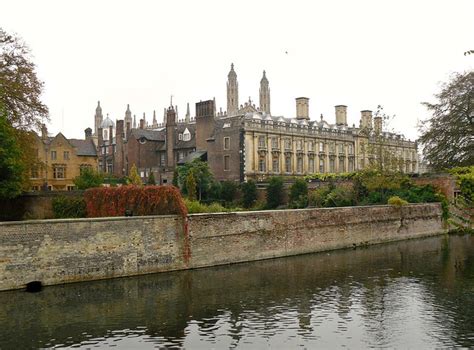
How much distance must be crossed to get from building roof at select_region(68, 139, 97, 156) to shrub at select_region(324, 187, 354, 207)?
30.0 metres

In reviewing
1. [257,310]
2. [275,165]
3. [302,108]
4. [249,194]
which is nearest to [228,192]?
[249,194]

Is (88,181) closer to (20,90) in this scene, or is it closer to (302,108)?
(20,90)

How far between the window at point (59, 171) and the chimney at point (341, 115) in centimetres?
4081

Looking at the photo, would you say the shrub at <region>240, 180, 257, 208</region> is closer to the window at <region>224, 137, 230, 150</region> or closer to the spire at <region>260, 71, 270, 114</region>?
the window at <region>224, 137, 230, 150</region>

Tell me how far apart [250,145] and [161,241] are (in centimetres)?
3818

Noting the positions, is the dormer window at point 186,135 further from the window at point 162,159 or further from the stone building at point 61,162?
the stone building at point 61,162

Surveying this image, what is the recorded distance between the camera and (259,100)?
117m

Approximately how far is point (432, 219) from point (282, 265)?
Answer: 62.8ft

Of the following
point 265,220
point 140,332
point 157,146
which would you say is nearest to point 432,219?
point 265,220

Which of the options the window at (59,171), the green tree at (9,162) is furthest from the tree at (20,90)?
the window at (59,171)

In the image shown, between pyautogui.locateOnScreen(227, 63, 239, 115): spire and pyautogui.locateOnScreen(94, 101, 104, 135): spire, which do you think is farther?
pyautogui.locateOnScreen(94, 101, 104, 135): spire

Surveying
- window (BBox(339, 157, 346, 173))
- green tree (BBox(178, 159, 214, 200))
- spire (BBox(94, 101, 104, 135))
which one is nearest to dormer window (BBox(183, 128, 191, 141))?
green tree (BBox(178, 159, 214, 200))

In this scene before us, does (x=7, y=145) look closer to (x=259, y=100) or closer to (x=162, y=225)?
(x=162, y=225)

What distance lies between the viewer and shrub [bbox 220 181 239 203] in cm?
5369
